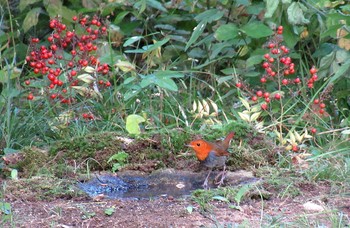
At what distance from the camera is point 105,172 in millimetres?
4945

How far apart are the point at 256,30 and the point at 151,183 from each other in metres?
1.93

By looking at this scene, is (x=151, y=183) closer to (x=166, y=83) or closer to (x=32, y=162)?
(x=32, y=162)

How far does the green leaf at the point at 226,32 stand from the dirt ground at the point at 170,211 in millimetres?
2083

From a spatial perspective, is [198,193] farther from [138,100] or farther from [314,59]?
[314,59]

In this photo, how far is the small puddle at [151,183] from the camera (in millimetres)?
4641

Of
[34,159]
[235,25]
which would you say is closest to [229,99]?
[235,25]

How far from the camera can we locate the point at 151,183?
15.9 feet

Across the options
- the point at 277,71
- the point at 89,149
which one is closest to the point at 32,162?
the point at 89,149

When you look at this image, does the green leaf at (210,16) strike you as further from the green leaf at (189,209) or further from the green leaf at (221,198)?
the green leaf at (189,209)

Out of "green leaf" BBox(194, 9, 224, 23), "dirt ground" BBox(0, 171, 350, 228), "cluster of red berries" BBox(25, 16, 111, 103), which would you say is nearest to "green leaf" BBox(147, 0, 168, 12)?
"green leaf" BBox(194, 9, 224, 23)

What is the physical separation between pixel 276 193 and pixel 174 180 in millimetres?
682

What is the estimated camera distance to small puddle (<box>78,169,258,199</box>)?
464cm

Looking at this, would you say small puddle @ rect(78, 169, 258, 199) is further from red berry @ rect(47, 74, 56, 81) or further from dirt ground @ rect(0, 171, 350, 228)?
red berry @ rect(47, 74, 56, 81)

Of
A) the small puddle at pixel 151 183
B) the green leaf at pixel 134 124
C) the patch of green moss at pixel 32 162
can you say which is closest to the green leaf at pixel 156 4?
the green leaf at pixel 134 124
